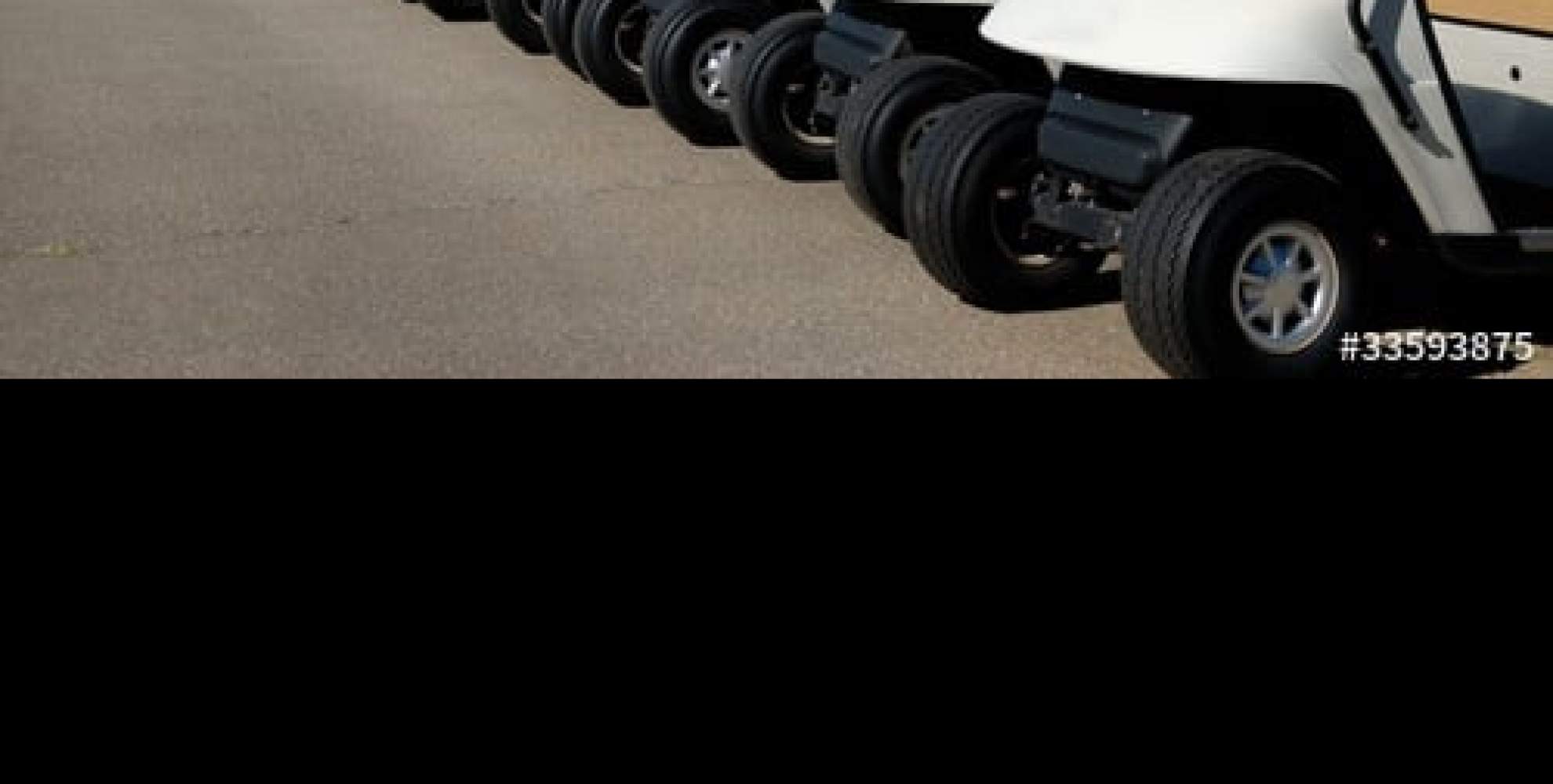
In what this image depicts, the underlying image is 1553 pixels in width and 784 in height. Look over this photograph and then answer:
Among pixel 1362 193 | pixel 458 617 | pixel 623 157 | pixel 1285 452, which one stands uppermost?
pixel 1362 193

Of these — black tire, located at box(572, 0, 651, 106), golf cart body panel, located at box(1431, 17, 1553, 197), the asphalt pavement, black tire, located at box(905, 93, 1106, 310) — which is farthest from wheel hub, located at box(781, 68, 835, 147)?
golf cart body panel, located at box(1431, 17, 1553, 197)

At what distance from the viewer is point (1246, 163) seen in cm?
490

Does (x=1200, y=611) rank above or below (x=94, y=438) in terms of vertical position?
above

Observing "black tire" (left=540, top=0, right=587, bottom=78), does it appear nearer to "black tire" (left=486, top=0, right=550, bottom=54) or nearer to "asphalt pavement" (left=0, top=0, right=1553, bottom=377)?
"asphalt pavement" (left=0, top=0, right=1553, bottom=377)

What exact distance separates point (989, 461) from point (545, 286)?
2.28 m

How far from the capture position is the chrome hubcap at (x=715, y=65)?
8211 millimetres

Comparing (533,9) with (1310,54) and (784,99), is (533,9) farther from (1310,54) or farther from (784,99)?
(1310,54)

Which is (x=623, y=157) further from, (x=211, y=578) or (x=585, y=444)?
(x=211, y=578)

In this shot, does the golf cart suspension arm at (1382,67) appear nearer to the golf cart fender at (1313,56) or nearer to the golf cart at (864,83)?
the golf cart fender at (1313,56)

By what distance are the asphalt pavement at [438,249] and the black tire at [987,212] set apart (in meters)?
0.11

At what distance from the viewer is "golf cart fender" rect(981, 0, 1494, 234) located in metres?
4.80

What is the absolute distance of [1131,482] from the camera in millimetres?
4535

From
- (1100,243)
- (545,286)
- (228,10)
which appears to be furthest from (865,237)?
(228,10)

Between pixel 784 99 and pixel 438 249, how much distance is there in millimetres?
1428
